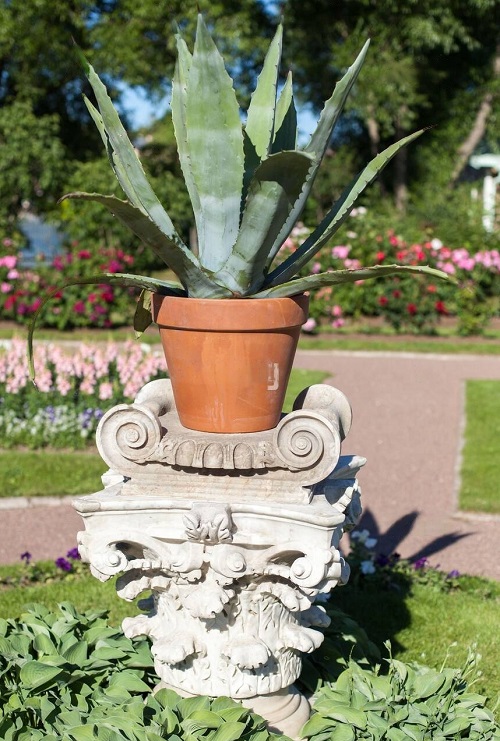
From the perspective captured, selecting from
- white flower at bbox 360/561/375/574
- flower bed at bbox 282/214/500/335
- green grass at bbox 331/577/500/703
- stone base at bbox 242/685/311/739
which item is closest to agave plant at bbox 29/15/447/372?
stone base at bbox 242/685/311/739

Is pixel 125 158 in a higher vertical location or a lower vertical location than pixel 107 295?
higher

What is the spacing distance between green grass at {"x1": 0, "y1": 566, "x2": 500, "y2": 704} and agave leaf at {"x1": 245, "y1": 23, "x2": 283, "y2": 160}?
2.24 m

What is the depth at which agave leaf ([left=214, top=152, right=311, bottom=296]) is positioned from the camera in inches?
87.2

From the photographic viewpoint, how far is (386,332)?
40.4 feet

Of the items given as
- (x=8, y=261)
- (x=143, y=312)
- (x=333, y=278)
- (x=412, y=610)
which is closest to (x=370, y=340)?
(x=8, y=261)

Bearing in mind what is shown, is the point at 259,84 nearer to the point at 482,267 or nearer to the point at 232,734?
the point at 232,734

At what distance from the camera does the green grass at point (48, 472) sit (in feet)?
18.8

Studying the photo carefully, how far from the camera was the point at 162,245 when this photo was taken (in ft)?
7.73

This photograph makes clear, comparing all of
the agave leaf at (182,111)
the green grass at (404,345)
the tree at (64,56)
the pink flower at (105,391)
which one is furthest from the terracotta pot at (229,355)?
the tree at (64,56)

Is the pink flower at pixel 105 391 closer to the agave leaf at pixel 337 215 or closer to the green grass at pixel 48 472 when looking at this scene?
the green grass at pixel 48 472

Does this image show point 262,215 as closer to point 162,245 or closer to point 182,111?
point 162,245

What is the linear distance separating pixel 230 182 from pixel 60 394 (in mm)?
4663

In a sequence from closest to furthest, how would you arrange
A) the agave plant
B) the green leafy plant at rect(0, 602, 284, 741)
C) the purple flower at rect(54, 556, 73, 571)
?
the agave plant, the green leafy plant at rect(0, 602, 284, 741), the purple flower at rect(54, 556, 73, 571)

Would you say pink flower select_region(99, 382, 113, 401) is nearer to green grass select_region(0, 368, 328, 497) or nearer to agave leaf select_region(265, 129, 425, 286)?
green grass select_region(0, 368, 328, 497)
